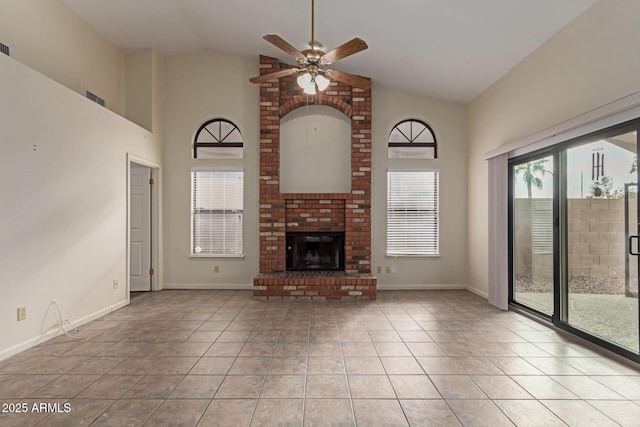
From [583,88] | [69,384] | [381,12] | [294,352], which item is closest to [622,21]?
[583,88]

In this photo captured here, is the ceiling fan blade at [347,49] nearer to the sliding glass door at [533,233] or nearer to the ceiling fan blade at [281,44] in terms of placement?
the ceiling fan blade at [281,44]

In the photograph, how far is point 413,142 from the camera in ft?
19.0

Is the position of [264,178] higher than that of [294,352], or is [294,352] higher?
[264,178]

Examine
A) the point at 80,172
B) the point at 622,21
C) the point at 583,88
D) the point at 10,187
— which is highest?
the point at 622,21

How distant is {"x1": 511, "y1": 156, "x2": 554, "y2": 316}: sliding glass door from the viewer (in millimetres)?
3854

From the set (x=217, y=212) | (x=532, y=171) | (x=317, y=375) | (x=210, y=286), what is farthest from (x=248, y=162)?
(x=532, y=171)

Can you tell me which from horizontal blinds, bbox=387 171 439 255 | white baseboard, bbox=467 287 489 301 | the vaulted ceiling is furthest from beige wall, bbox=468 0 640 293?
horizontal blinds, bbox=387 171 439 255

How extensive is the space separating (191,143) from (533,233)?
17.0ft

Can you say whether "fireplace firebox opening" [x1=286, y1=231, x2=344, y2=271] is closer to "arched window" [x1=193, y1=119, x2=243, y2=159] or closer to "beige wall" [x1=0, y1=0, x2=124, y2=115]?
"arched window" [x1=193, y1=119, x2=243, y2=159]

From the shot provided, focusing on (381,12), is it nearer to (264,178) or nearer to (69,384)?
(264,178)

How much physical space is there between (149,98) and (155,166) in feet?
3.49

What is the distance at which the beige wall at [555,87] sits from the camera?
273cm

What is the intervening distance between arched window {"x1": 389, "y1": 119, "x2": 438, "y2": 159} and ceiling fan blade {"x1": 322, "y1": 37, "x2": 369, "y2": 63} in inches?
114

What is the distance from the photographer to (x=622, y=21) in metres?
2.71
